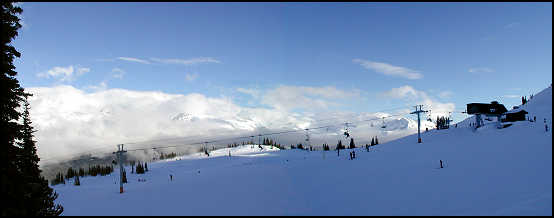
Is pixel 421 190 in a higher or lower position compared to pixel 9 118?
lower

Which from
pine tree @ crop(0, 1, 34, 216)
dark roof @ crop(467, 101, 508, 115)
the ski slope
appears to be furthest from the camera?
dark roof @ crop(467, 101, 508, 115)

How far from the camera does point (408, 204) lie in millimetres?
19625

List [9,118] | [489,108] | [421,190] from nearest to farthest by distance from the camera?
1. [9,118]
2. [421,190]
3. [489,108]

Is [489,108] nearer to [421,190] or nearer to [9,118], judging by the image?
[421,190]

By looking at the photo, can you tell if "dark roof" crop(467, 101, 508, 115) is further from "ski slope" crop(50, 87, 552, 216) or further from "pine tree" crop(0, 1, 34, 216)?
"pine tree" crop(0, 1, 34, 216)

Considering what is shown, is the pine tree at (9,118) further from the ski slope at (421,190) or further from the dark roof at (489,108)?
the dark roof at (489,108)

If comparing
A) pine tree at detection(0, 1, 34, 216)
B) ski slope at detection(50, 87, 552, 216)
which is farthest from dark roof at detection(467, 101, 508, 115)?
pine tree at detection(0, 1, 34, 216)

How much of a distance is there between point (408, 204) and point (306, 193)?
30.5 feet

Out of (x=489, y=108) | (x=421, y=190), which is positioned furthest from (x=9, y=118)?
(x=489, y=108)

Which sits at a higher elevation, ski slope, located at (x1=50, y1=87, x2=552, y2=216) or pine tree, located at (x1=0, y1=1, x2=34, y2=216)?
pine tree, located at (x1=0, y1=1, x2=34, y2=216)

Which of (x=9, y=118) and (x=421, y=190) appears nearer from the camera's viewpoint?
(x=9, y=118)

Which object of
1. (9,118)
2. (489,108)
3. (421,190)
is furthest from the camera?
(489,108)

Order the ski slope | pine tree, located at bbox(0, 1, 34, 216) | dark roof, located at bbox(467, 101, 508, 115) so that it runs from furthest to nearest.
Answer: dark roof, located at bbox(467, 101, 508, 115) → the ski slope → pine tree, located at bbox(0, 1, 34, 216)

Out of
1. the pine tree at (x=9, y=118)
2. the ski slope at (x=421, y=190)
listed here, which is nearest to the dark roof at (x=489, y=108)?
the ski slope at (x=421, y=190)
